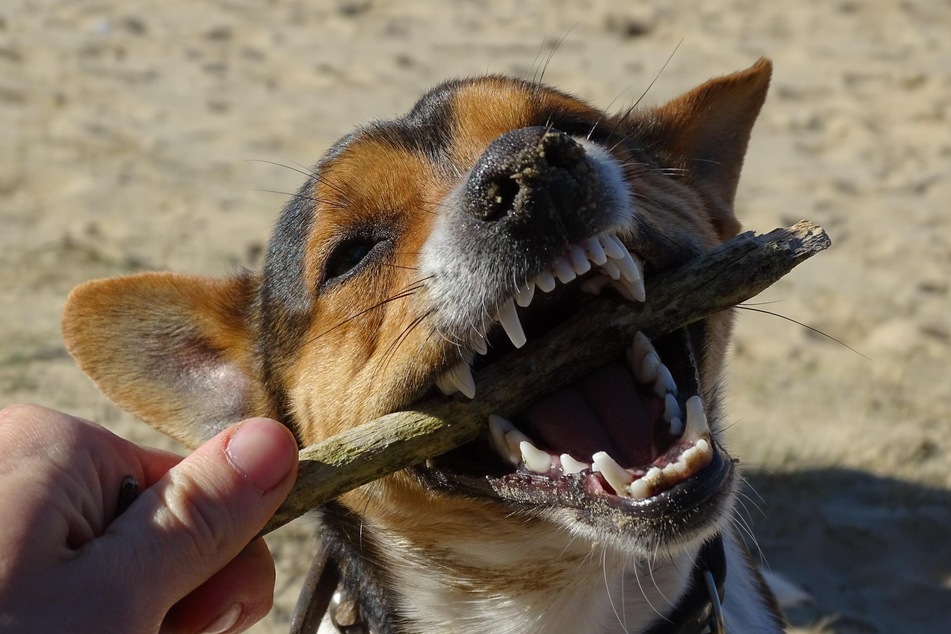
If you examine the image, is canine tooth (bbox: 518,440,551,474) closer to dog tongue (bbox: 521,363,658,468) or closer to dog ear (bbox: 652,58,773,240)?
dog tongue (bbox: 521,363,658,468)

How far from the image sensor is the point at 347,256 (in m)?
3.30

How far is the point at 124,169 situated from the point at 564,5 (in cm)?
492

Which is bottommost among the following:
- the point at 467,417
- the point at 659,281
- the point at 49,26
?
the point at 49,26

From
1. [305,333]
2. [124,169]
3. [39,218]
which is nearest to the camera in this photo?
[305,333]

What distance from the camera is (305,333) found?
11.1 ft

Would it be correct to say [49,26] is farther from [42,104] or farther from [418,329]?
[418,329]

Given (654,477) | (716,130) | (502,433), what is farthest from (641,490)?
(716,130)

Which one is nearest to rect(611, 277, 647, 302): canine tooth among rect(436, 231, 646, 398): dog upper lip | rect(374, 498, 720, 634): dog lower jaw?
rect(436, 231, 646, 398): dog upper lip

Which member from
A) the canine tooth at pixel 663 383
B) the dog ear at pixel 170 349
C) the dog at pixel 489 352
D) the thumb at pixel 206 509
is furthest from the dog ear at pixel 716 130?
the thumb at pixel 206 509

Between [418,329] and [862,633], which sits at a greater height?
[418,329]

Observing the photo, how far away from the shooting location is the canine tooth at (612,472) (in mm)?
2600

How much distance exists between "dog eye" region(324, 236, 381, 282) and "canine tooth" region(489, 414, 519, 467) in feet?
2.36

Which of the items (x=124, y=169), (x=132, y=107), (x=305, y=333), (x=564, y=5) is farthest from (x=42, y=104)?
(x=305, y=333)

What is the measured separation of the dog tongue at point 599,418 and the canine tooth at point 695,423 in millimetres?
144
